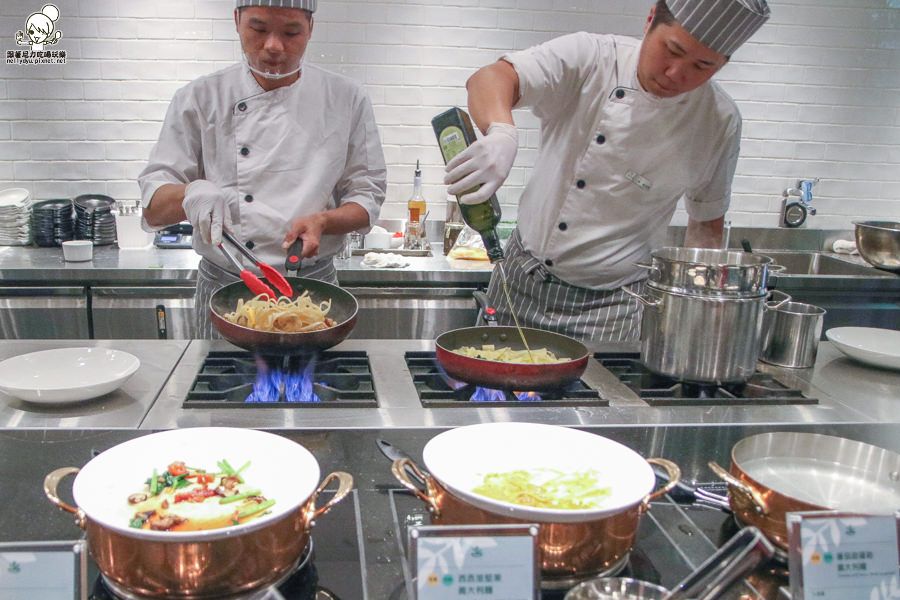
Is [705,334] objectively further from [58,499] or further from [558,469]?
[58,499]

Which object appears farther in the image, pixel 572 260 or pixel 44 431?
pixel 572 260

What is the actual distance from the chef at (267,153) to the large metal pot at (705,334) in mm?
1200

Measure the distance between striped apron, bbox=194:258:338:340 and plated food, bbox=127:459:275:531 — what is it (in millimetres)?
1542

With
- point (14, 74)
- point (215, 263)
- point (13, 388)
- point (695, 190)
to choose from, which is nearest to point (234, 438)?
point (13, 388)

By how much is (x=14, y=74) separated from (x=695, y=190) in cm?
384

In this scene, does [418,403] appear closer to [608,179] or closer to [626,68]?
[608,179]

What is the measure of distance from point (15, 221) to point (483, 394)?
342 cm

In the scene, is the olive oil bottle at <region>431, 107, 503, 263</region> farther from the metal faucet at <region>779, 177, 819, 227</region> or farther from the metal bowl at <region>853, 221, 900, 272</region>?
the metal faucet at <region>779, 177, 819, 227</region>

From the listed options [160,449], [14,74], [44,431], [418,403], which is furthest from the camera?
[14,74]

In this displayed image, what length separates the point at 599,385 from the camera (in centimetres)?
177

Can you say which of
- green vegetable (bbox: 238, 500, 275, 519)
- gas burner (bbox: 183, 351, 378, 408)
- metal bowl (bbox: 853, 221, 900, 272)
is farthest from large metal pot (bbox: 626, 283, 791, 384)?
metal bowl (bbox: 853, 221, 900, 272)

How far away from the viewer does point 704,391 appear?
5.75ft

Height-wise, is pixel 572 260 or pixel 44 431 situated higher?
pixel 572 260

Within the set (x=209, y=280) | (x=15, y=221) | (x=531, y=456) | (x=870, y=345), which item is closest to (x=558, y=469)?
(x=531, y=456)
